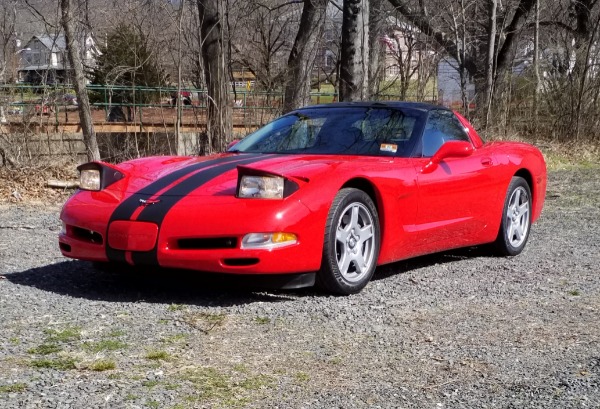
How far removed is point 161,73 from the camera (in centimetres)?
1520

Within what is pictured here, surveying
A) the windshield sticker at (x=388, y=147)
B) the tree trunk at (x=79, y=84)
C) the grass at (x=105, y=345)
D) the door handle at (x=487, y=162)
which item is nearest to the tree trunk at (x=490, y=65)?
the tree trunk at (x=79, y=84)

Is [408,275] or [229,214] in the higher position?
[229,214]

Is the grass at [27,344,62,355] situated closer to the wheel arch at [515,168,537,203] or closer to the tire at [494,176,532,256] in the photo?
the tire at [494,176,532,256]

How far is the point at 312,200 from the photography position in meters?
5.07

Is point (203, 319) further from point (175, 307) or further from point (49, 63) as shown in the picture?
point (49, 63)

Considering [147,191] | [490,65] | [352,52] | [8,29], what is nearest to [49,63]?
[8,29]

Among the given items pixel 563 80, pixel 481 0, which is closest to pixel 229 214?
pixel 563 80

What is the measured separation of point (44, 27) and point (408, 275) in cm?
855

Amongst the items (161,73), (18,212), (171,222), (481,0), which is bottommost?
(18,212)

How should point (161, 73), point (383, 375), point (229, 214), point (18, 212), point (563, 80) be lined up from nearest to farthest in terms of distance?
point (383, 375) → point (229, 214) → point (18, 212) → point (161, 73) → point (563, 80)

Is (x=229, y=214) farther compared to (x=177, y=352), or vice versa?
(x=229, y=214)

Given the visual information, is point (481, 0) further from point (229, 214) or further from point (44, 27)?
point (229, 214)

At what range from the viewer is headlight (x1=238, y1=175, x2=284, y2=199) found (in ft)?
16.4

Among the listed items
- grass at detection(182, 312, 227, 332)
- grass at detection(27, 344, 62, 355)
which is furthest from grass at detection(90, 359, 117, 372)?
grass at detection(182, 312, 227, 332)
